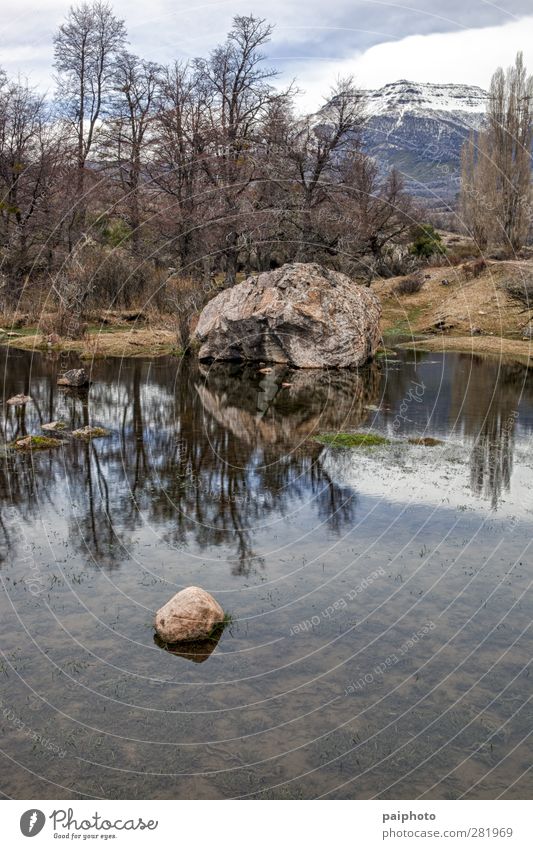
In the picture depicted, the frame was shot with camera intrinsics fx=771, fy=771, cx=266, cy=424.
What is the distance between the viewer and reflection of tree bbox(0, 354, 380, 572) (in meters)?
14.1

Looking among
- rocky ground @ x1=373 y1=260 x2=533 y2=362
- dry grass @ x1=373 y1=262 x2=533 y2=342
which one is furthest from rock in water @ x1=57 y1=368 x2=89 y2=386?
dry grass @ x1=373 y1=262 x2=533 y2=342

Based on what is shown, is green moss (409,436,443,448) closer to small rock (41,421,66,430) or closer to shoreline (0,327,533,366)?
small rock (41,421,66,430)

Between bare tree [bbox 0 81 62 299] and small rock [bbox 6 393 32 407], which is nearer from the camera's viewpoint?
small rock [bbox 6 393 32 407]

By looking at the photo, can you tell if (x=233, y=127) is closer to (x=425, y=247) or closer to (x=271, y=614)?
(x=425, y=247)

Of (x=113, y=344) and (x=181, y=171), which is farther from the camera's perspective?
(x=181, y=171)

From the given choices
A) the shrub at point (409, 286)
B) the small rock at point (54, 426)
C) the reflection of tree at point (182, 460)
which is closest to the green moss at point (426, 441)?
the reflection of tree at point (182, 460)

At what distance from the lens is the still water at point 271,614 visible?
24.9ft

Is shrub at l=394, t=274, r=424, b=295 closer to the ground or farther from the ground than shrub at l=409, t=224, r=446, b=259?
closer to the ground

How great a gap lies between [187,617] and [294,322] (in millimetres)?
24535

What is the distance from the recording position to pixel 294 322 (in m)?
33.4

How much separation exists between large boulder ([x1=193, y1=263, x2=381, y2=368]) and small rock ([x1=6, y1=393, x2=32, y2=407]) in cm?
1220

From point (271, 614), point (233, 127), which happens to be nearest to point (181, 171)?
point (233, 127)

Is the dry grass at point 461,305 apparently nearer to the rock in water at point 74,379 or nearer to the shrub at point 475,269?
the shrub at point 475,269

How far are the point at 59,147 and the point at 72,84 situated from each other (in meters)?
7.58
